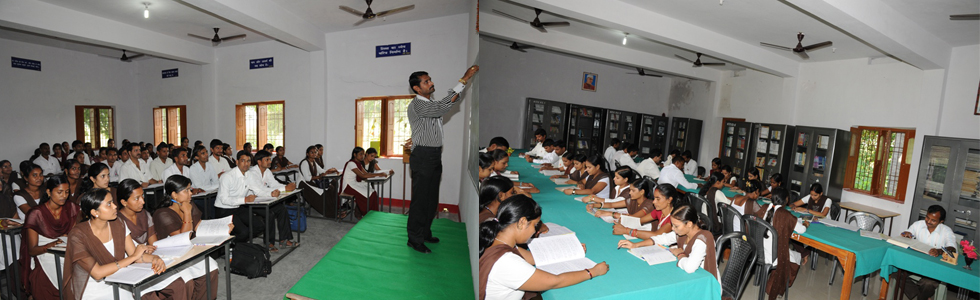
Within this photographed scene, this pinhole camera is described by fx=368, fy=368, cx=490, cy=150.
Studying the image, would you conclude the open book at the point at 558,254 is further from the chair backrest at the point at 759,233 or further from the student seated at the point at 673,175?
the student seated at the point at 673,175

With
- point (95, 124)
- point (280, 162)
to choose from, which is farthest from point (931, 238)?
point (95, 124)

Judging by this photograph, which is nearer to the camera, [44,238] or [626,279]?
[626,279]

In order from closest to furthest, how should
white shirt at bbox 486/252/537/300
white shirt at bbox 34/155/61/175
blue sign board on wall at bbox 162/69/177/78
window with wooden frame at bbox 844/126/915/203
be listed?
white shirt at bbox 486/252/537/300 → white shirt at bbox 34/155/61/175 → window with wooden frame at bbox 844/126/915/203 → blue sign board on wall at bbox 162/69/177/78

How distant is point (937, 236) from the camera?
262 centimetres

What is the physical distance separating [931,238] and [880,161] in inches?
121

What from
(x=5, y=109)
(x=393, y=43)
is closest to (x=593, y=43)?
(x=393, y=43)

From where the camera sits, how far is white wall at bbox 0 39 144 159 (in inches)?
160

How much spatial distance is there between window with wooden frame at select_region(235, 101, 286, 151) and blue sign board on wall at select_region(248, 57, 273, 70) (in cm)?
51

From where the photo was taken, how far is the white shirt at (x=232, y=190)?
318cm

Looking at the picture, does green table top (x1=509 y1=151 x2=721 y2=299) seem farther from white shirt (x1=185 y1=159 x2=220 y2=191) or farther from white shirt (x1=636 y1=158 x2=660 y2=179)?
white shirt (x1=185 y1=159 x2=220 y2=191)

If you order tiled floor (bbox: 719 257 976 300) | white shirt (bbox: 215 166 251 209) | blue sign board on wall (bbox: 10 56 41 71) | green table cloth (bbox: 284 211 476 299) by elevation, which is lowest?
tiled floor (bbox: 719 257 976 300)

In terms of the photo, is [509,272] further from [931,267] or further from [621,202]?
[931,267]

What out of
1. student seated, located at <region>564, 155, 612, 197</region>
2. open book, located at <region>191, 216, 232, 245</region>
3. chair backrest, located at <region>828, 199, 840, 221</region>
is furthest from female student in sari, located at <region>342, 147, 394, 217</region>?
chair backrest, located at <region>828, 199, 840, 221</region>

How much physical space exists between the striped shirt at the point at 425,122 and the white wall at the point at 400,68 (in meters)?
1.61
